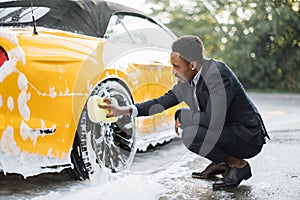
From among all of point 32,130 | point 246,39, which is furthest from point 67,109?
point 246,39

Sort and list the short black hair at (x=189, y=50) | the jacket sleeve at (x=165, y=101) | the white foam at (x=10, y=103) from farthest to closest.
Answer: the jacket sleeve at (x=165, y=101) → the short black hair at (x=189, y=50) → the white foam at (x=10, y=103)

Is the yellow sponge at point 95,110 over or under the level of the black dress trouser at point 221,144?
over

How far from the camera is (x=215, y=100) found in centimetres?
348

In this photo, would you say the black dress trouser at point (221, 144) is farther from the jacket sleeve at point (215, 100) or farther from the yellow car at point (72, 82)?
the yellow car at point (72, 82)

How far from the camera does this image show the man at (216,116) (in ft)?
11.6

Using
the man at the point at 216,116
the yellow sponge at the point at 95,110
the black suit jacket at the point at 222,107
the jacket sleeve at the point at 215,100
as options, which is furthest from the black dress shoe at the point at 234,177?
the yellow sponge at the point at 95,110

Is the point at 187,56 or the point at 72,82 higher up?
the point at 187,56

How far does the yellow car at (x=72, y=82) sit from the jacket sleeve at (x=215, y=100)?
71cm

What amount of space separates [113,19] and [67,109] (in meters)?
1.33

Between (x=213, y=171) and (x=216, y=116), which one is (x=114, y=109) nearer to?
(x=216, y=116)

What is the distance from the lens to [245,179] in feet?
12.2

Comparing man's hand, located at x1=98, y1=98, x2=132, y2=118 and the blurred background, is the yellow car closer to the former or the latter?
man's hand, located at x1=98, y1=98, x2=132, y2=118

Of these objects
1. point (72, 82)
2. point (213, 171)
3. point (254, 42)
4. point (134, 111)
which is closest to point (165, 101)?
point (134, 111)

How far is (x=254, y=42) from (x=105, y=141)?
12.9m
